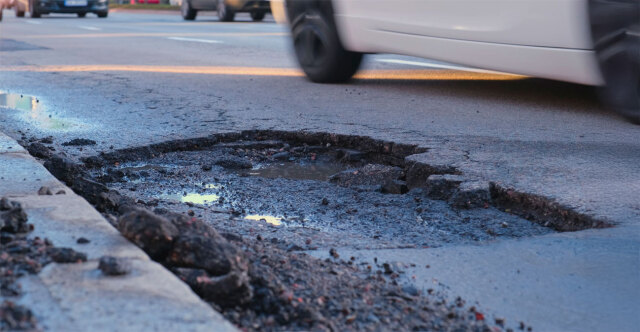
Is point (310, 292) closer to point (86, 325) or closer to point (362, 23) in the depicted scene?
point (86, 325)

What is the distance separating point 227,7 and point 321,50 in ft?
42.9

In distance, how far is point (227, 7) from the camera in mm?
19812

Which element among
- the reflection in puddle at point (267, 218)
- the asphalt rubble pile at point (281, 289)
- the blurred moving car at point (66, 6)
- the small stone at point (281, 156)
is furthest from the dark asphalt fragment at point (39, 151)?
the blurred moving car at point (66, 6)

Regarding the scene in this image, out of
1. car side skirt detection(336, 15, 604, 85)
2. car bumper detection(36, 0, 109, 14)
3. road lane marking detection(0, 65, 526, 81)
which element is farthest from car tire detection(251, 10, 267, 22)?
car side skirt detection(336, 15, 604, 85)

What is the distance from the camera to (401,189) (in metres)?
3.77

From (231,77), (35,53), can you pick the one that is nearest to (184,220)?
(231,77)

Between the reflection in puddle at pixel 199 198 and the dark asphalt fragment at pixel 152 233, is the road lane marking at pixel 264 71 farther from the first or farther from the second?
the dark asphalt fragment at pixel 152 233

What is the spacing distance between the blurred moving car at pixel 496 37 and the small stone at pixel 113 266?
135 inches

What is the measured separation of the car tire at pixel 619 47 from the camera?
4609mm

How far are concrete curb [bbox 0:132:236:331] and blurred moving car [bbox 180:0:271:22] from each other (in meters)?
17.2

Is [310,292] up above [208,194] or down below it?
above

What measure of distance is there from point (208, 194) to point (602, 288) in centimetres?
184

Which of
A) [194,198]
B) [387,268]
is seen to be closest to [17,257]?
[387,268]

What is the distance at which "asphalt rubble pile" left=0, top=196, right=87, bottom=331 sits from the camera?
1794 millimetres
